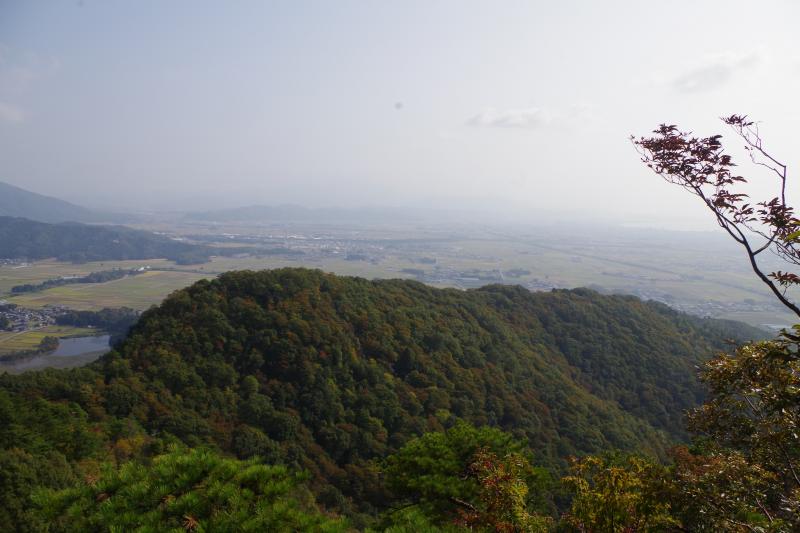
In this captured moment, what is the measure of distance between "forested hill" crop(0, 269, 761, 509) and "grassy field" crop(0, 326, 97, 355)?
24.2 meters

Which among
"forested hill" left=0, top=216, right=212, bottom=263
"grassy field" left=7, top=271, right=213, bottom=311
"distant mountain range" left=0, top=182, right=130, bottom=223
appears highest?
"distant mountain range" left=0, top=182, right=130, bottom=223

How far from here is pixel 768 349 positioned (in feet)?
13.6

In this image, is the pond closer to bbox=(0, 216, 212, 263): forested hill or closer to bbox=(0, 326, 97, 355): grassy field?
bbox=(0, 326, 97, 355): grassy field

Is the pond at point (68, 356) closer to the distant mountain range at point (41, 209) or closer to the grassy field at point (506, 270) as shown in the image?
the grassy field at point (506, 270)

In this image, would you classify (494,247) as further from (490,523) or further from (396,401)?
(490,523)

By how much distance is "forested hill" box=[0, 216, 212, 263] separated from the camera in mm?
89375

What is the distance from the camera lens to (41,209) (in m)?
165

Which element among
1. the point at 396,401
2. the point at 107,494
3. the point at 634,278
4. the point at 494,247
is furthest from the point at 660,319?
the point at 494,247

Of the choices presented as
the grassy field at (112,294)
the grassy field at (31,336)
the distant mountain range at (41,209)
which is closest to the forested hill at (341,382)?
the grassy field at (31,336)

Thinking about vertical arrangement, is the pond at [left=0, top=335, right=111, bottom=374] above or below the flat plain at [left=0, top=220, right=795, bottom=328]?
below

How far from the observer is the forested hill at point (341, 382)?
16.4 metres

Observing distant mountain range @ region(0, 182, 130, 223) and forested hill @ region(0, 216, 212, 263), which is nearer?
forested hill @ region(0, 216, 212, 263)

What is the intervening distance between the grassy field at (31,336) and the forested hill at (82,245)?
42204 mm

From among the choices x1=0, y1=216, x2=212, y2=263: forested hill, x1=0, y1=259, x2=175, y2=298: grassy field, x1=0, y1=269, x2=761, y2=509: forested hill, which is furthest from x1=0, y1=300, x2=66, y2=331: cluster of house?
x1=0, y1=216, x2=212, y2=263: forested hill
